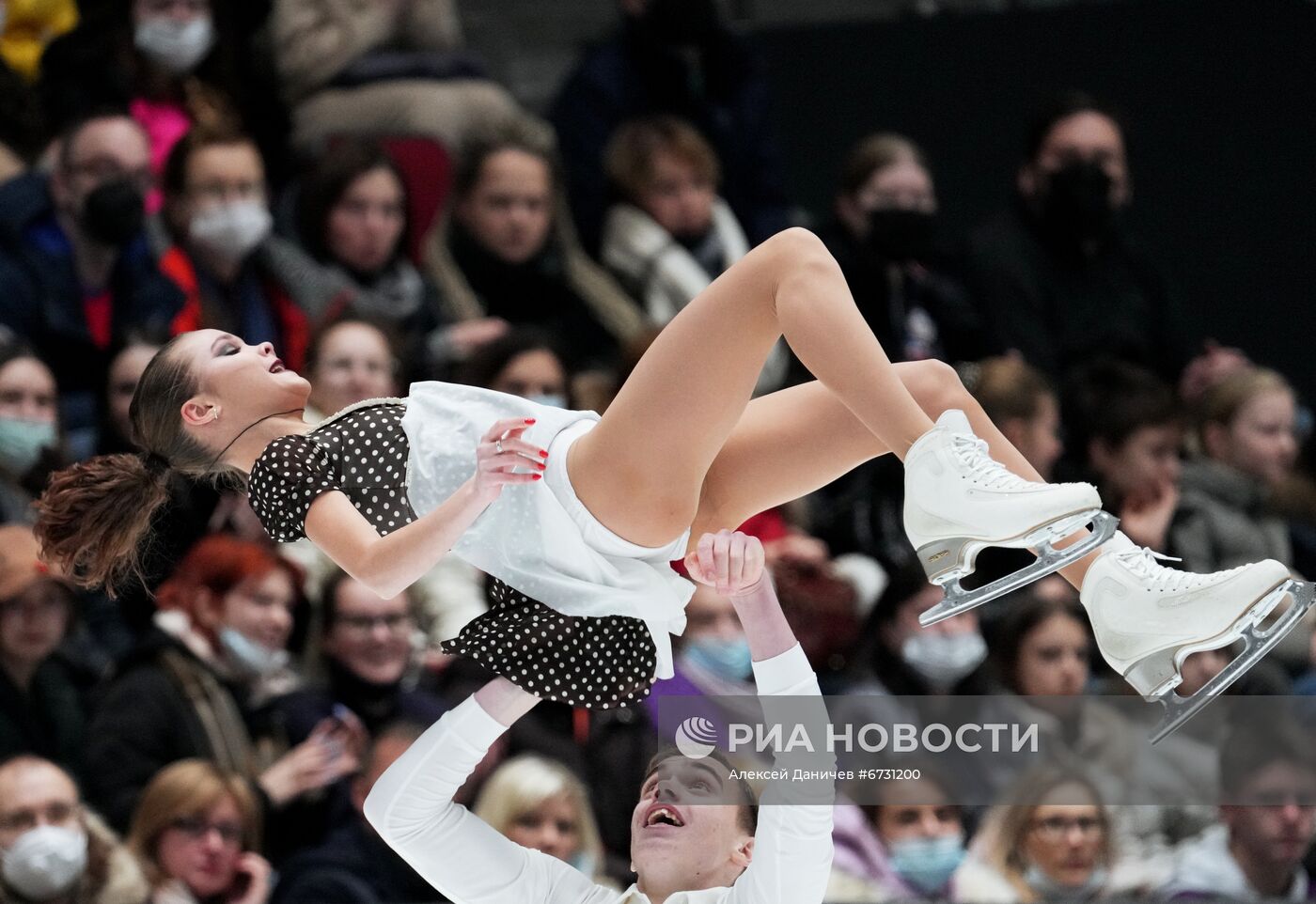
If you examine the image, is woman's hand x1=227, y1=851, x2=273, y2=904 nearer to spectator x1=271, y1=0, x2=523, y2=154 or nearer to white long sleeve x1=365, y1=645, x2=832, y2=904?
white long sleeve x1=365, y1=645, x2=832, y2=904

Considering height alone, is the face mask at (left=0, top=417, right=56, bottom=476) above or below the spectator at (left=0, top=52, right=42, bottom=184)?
below

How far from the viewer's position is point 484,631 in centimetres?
431

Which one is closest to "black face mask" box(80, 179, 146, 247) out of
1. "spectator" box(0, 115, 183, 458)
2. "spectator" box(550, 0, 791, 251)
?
"spectator" box(0, 115, 183, 458)

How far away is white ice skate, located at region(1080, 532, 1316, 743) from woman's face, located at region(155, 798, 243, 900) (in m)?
2.29

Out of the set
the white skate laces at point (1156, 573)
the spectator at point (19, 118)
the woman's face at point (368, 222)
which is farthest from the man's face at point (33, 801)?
the white skate laces at point (1156, 573)

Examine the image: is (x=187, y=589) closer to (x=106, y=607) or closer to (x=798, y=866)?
(x=106, y=607)

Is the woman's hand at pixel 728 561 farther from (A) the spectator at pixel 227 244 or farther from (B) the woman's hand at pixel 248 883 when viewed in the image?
(A) the spectator at pixel 227 244

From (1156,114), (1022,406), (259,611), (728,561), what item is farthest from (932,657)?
(728,561)

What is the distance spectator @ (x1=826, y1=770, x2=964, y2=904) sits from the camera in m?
5.85

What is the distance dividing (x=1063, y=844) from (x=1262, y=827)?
22.1 inches

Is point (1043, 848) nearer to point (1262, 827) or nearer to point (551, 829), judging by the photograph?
point (1262, 827)

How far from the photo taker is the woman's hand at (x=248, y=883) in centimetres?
553

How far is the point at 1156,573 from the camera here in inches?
161

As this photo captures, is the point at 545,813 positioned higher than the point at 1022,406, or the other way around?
the point at 1022,406
